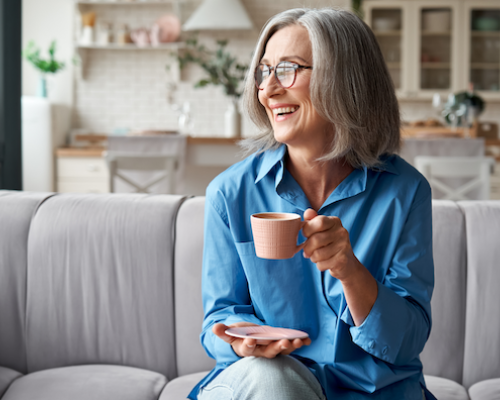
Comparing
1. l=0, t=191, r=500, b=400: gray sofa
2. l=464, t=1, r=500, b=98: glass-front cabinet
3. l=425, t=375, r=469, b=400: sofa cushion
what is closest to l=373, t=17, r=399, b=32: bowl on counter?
l=464, t=1, r=500, b=98: glass-front cabinet

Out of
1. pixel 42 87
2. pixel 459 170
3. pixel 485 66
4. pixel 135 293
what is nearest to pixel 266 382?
pixel 135 293

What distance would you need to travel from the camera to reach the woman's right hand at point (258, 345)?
890 mm

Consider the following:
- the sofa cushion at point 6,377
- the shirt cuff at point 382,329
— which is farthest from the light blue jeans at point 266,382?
the sofa cushion at point 6,377

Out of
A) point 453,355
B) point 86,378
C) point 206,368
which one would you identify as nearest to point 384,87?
point 453,355

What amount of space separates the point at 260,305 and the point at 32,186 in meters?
4.48

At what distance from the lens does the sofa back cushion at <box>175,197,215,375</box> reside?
4.79 ft

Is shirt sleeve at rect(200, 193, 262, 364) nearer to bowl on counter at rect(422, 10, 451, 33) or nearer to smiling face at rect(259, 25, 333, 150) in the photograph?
smiling face at rect(259, 25, 333, 150)

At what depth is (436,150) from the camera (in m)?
3.34

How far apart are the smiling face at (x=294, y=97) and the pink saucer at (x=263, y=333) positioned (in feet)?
1.20

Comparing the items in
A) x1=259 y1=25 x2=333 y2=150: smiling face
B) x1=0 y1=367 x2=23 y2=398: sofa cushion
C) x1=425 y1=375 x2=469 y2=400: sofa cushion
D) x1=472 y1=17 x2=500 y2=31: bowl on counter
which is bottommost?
x1=0 y1=367 x2=23 y2=398: sofa cushion

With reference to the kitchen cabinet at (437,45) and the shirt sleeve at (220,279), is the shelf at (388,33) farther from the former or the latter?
the shirt sleeve at (220,279)

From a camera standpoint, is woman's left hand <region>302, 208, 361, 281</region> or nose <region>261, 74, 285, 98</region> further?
nose <region>261, 74, 285, 98</region>

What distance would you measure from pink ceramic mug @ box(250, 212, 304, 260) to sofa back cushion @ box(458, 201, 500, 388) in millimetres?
785

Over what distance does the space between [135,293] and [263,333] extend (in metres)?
0.65
